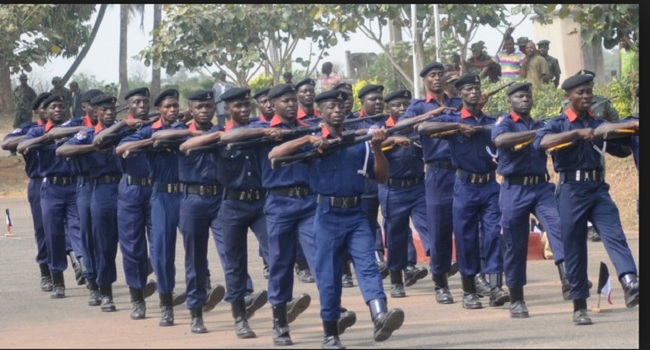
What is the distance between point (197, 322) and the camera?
43.5 feet

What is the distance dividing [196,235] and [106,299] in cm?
201

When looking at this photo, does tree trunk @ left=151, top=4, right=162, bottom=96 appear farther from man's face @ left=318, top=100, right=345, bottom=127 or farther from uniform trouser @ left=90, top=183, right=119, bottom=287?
man's face @ left=318, top=100, right=345, bottom=127

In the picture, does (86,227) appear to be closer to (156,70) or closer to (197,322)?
(197,322)

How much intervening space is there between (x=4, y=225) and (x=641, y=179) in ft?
45.2

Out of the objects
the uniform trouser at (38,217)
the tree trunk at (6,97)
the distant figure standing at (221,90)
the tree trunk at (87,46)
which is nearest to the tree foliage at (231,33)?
the distant figure standing at (221,90)

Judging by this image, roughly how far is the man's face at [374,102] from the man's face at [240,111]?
2652 millimetres

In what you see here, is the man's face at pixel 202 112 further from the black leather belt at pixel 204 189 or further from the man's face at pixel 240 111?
the black leather belt at pixel 204 189

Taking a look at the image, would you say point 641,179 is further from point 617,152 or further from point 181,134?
point 181,134

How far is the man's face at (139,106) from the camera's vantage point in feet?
47.1

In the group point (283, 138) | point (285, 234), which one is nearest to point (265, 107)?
point (283, 138)

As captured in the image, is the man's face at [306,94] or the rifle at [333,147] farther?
the man's face at [306,94]

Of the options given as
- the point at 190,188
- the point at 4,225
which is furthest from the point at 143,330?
the point at 4,225

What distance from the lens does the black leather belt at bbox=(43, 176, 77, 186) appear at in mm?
16016

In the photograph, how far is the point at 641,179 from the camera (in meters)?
12.7
